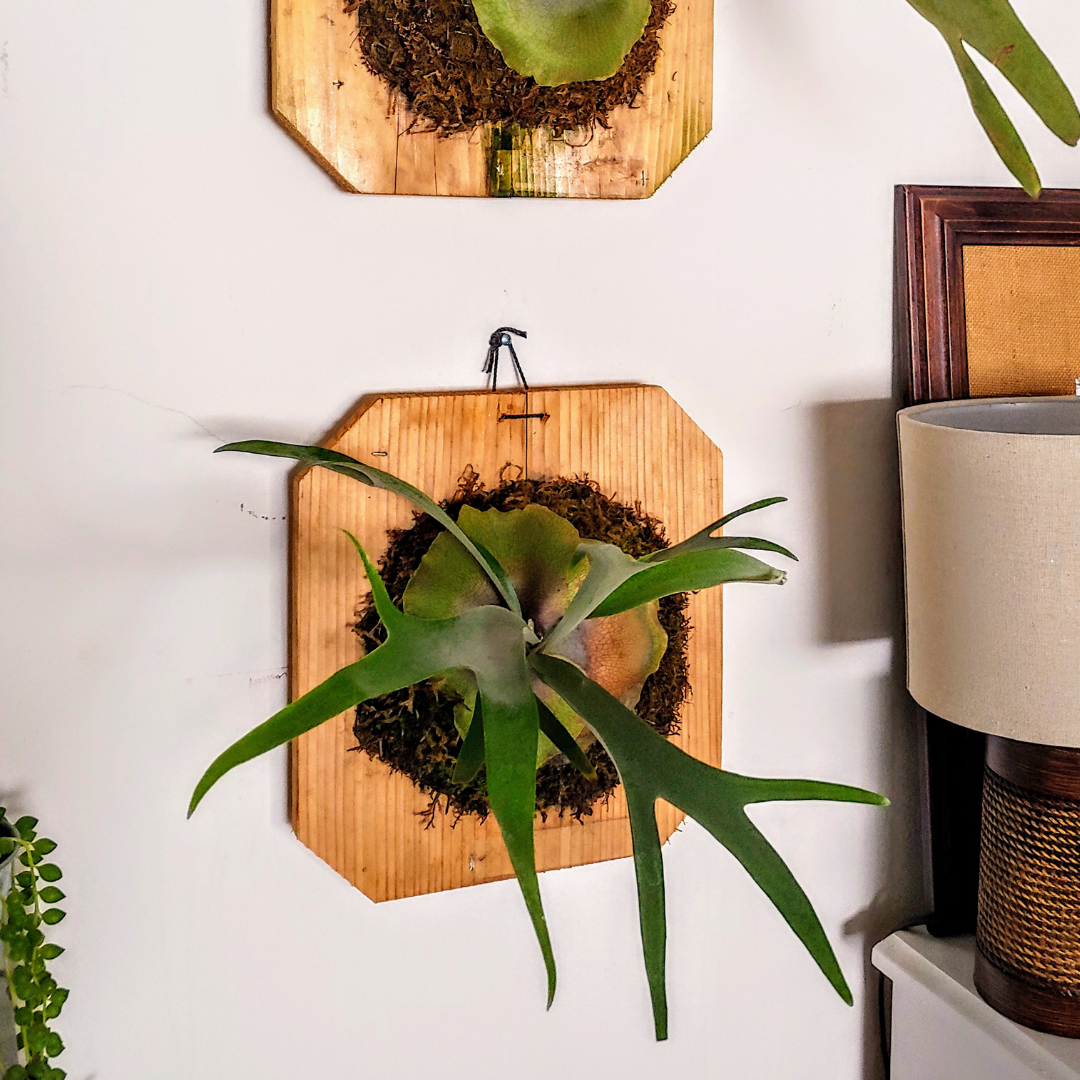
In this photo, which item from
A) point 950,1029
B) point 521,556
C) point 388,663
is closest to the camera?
point 388,663

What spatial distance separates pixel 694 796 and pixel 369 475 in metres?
0.33

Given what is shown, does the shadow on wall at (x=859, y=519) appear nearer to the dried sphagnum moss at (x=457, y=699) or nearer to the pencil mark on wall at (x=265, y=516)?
the dried sphagnum moss at (x=457, y=699)

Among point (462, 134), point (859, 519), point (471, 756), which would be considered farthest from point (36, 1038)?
point (859, 519)

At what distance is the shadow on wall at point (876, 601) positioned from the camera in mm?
1161

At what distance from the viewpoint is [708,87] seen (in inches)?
39.9

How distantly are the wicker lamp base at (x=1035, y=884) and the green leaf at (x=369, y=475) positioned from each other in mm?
499

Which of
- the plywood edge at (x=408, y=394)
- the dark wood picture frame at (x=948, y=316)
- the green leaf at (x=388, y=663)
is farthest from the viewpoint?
the dark wood picture frame at (x=948, y=316)

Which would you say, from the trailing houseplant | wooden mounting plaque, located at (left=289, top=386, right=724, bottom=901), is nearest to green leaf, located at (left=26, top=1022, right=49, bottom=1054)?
the trailing houseplant

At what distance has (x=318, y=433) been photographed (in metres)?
0.96

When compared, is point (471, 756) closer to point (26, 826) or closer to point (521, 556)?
point (521, 556)

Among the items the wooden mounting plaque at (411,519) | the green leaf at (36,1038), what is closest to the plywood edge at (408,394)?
the wooden mounting plaque at (411,519)

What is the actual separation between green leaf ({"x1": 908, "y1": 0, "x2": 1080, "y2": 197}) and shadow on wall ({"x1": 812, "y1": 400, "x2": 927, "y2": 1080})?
34cm

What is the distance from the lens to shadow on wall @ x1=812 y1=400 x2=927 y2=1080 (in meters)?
1.16

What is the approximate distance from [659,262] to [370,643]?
1.45 ft
